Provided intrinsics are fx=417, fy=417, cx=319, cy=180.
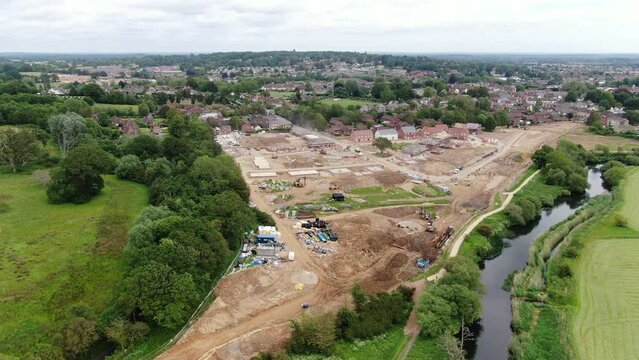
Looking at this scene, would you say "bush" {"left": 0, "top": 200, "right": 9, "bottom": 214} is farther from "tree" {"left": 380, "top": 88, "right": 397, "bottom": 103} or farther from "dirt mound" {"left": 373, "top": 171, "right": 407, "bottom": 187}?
"tree" {"left": 380, "top": 88, "right": 397, "bottom": 103}


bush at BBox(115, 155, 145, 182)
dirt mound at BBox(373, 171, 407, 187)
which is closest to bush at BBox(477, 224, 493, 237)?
dirt mound at BBox(373, 171, 407, 187)

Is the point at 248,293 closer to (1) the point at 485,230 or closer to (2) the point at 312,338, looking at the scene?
(2) the point at 312,338

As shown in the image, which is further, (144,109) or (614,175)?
(144,109)

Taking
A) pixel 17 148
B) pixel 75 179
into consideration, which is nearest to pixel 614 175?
pixel 75 179

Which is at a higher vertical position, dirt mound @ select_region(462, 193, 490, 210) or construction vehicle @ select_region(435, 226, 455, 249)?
dirt mound @ select_region(462, 193, 490, 210)

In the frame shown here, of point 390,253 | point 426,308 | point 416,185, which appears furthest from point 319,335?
point 416,185
